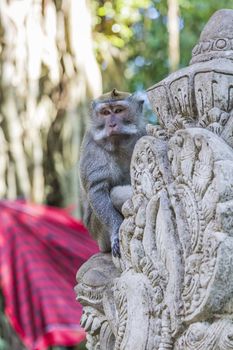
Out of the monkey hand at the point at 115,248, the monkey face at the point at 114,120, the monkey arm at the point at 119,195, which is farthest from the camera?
the monkey face at the point at 114,120

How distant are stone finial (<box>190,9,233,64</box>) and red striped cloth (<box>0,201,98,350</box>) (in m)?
4.10

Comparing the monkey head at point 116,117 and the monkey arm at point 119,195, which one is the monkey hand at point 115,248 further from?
the monkey head at point 116,117

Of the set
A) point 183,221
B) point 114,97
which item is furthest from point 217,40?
point 114,97

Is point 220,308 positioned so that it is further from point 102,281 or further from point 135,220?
point 102,281

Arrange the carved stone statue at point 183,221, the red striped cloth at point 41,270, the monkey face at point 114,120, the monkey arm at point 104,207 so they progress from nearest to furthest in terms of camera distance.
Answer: the carved stone statue at point 183,221, the monkey arm at point 104,207, the monkey face at point 114,120, the red striped cloth at point 41,270

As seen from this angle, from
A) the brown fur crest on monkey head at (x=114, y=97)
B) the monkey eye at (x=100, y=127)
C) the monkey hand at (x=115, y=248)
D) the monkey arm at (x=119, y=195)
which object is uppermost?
the brown fur crest on monkey head at (x=114, y=97)

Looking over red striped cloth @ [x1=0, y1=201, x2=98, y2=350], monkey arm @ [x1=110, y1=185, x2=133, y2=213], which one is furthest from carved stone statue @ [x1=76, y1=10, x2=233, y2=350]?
red striped cloth @ [x1=0, y1=201, x2=98, y2=350]

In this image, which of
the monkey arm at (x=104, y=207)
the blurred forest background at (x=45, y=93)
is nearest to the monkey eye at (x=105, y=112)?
the monkey arm at (x=104, y=207)

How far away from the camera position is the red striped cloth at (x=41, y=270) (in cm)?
750

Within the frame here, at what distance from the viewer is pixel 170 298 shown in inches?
132

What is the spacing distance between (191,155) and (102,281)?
2.75ft

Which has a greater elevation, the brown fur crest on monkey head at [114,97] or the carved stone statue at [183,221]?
the brown fur crest on monkey head at [114,97]

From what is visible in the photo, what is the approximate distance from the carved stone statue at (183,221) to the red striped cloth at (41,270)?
3.63 m

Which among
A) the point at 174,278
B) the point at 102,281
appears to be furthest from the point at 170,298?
the point at 102,281
